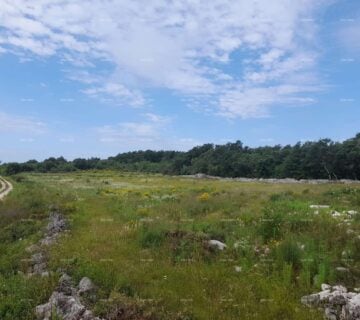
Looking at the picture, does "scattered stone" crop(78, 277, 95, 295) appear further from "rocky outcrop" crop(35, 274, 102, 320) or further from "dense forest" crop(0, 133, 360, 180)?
"dense forest" crop(0, 133, 360, 180)

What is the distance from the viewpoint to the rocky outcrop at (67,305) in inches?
325

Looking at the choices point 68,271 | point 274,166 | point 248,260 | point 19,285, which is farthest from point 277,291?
point 274,166

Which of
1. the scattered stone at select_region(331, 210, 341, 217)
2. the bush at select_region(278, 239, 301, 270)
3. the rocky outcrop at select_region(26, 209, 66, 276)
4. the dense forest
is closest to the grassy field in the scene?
the bush at select_region(278, 239, 301, 270)

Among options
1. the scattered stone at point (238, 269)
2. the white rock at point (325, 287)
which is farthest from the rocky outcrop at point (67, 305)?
the white rock at point (325, 287)

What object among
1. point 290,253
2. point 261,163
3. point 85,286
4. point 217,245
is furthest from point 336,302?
point 261,163

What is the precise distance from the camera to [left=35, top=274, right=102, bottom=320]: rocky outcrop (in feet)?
27.1

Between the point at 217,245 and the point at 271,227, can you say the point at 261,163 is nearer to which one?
the point at 271,227

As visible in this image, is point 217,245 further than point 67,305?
Yes

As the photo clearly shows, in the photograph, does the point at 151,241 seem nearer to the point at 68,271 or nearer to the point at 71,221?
the point at 68,271

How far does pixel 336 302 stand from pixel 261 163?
96.9 metres

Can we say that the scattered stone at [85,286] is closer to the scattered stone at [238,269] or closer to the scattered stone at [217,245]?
the scattered stone at [238,269]

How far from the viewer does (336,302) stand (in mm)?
8609

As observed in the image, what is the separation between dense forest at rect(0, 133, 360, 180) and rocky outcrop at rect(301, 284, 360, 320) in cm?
4729

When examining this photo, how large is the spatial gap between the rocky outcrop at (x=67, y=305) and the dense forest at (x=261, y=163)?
48.7 m
